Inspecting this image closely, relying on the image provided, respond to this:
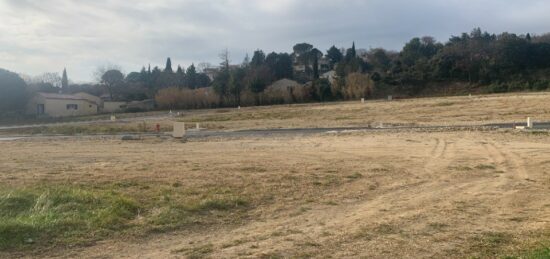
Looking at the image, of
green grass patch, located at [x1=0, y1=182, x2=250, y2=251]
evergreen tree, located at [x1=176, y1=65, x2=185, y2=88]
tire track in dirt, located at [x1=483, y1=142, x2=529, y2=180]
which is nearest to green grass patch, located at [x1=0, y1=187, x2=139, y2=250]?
green grass patch, located at [x1=0, y1=182, x2=250, y2=251]

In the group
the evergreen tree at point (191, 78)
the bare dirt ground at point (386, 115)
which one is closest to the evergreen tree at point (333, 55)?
the evergreen tree at point (191, 78)

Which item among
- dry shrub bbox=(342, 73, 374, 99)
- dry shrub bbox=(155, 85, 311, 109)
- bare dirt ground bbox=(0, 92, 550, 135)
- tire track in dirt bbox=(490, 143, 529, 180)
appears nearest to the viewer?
tire track in dirt bbox=(490, 143, 529, 180)

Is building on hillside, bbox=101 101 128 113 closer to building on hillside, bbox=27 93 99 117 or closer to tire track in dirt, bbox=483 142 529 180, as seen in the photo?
building on hillside, bbox=27 93 99 117

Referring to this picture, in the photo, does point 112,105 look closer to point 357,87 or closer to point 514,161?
point 357,87

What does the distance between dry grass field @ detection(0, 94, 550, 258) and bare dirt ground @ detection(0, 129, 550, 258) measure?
26 mm

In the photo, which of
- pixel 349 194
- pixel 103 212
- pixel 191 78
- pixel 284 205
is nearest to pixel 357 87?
pixel 191 78

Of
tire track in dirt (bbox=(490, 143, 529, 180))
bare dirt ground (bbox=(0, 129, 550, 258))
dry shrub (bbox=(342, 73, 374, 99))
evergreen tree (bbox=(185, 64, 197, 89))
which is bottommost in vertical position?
tire track in dirt (bbox=(490, 143, 529, 180))

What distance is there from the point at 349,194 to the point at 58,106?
79.2 meters

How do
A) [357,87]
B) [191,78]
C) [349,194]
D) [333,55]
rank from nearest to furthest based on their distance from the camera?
1. [349,194]
2. [357,87]
3. [191,78]
4. [333,55]

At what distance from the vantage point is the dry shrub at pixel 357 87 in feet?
208

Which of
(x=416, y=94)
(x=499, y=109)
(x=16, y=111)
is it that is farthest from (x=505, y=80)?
(x=16, y=111)

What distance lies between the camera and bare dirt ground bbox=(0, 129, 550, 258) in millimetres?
6629

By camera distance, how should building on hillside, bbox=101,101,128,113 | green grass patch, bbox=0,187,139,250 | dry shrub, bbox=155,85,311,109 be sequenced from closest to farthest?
green grass patch, bbox=0,187,139,250, dry shrub, bbox=155,85,311,109, building on hillside, bbox=101,101,128,113

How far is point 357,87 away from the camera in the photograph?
63.7 metres
